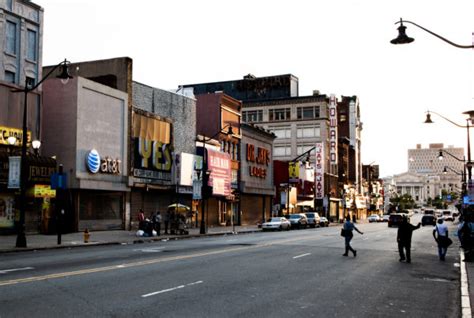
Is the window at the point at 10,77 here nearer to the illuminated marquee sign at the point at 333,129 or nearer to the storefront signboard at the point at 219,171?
the storefront signboard at the point at 219,171

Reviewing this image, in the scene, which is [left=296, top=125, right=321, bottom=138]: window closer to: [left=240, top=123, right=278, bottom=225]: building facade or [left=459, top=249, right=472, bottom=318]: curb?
[left=240, top=123, right=278, bottom=225]: building facade

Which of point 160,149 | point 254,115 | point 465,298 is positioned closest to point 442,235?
point 465,298

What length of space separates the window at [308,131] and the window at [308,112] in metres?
1.85

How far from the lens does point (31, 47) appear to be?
119 feet

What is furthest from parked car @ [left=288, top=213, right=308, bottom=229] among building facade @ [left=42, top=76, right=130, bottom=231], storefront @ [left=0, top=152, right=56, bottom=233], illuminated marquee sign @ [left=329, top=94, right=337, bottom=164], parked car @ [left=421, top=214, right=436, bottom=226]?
illuminated marquee sign @ [left=329, top=94, right=337, bottom=164]

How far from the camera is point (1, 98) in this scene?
32844 millimetres

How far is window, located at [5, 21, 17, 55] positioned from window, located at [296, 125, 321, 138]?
73.9 meters

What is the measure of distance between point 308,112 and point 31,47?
72926mm

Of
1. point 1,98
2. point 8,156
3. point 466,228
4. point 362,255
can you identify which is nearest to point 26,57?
point 1,98

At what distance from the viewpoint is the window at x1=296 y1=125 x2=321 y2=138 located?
10344 cm

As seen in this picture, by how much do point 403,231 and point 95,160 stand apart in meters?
23.3

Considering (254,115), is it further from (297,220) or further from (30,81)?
(30,81)

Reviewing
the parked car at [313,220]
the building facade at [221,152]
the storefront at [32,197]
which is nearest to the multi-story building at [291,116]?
the parked car at [313,220]

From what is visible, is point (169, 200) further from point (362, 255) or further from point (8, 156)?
point (362, 255)
